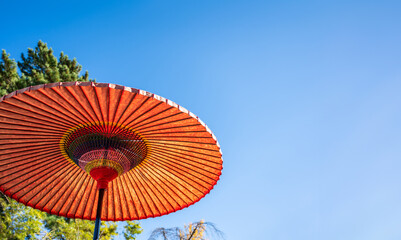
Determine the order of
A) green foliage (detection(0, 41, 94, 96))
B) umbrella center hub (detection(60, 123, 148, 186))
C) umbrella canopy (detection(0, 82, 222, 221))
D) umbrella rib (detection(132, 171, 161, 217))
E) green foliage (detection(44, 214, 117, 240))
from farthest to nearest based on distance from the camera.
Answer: green foliage (detection(0, 41, 94, 96)) → green foliage (detection(44, 214, 117, 240)) → umbrella rib (detection(132, 171, 161, 217)) → umbrella center hub (detection(60, 123, 148, 186)) → umbrella canopy (detection(0, 82, 222, 221))

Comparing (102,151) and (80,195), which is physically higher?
(102,151)

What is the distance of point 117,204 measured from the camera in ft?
12.6

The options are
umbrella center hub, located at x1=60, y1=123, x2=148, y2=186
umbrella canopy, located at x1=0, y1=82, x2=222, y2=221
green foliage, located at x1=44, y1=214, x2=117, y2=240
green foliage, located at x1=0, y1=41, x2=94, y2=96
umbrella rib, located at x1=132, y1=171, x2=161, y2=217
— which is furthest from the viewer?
green foliage, located at x1=0, y1=41, x2=94, y2=96

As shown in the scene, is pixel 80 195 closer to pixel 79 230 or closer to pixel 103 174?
pixel 103 174

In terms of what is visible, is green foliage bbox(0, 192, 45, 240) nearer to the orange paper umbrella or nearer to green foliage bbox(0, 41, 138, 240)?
green foliage bbox(0, 41, 138, 240)

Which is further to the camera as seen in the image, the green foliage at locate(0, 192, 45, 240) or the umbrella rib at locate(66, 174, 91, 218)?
the green foliage at locate(0, 192, 45, 240)

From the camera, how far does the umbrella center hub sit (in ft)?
10.4

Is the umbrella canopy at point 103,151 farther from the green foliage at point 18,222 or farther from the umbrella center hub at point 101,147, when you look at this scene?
the green foliage at point 18,222

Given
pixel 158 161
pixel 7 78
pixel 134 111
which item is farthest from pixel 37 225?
pixel 134 111

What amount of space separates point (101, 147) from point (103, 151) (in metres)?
0.04

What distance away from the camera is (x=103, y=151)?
3.20 metres

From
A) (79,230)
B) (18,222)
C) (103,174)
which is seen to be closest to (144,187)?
(103,174)

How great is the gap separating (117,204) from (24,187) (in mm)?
975

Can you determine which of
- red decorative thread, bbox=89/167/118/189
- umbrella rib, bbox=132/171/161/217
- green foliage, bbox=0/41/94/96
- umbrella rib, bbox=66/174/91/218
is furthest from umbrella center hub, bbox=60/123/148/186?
green foliage, bbox=0/41/94/96
